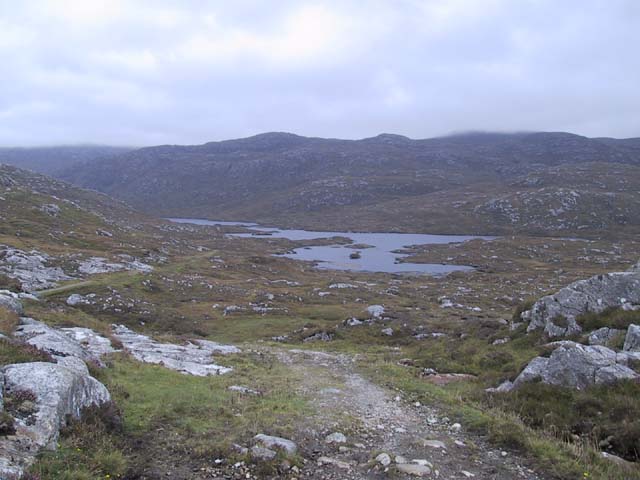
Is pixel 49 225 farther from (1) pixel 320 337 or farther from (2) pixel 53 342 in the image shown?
(2) pixel 53 342

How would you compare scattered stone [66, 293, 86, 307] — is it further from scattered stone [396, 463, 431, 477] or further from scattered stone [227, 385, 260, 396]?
scattered stone [396, 463, 431, 477]

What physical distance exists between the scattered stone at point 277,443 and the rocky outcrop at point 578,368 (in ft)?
33.7

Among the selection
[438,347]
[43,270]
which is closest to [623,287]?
[438,347]

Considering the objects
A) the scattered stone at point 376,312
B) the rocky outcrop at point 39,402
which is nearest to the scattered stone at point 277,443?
the rocky outcrop at point 39,402

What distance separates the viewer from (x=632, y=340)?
17.7 m

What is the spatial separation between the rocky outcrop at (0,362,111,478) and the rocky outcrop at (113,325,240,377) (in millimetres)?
10204

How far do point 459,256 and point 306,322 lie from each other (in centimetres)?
11227

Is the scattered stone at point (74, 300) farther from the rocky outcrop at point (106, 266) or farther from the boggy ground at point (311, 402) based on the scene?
the rocky outcrop at point (106, 266)

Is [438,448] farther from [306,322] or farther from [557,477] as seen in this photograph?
[306,322]

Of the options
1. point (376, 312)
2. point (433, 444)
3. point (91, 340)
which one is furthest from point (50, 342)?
point (376, 312)

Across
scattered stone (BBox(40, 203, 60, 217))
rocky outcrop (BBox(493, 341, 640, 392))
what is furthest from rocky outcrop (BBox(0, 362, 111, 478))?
scattered stone (BBox(40, 203, 60, 217))

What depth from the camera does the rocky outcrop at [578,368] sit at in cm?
1493

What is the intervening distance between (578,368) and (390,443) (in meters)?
8.25

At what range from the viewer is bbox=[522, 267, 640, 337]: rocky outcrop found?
75.1 ft
